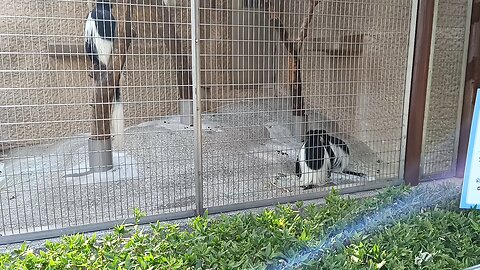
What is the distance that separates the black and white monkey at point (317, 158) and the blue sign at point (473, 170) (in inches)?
46.3

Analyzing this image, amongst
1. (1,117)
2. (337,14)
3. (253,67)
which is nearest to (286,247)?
(253,67)

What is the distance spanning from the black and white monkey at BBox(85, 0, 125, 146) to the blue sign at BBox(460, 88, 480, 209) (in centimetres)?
244

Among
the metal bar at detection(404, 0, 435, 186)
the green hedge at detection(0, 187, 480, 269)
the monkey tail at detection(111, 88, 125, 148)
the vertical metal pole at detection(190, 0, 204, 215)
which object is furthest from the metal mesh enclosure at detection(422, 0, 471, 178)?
the monkey tail at detection(111, 88, 125, 148)

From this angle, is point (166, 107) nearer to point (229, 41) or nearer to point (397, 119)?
point (229, 41)

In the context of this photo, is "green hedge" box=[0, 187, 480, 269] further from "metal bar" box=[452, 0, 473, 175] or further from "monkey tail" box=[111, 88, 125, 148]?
"metal bar" box=[452, 0, 473, 175]

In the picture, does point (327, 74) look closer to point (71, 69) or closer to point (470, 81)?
point (470, 81)

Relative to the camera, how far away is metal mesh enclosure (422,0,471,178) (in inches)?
135

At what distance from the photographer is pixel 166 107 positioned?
3568mm

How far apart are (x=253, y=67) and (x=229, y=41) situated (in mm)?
290

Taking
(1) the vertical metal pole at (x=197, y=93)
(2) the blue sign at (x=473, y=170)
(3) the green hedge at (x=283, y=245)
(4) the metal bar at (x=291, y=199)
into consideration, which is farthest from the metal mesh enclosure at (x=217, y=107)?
(2) the blue sign at (x=473, y=170)

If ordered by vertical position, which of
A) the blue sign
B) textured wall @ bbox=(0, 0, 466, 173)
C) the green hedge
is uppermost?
textured wall @ bbox=(0, 0, 466, 173)

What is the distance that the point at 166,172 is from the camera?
12.1 feet

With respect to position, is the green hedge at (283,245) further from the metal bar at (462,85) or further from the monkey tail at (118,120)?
the metal bar at (462,85)

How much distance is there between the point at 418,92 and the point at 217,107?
5.74 feet
